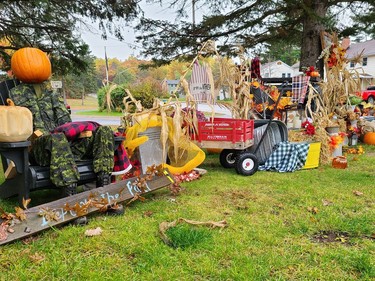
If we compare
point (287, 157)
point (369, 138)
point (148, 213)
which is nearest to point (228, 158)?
point (287, 157)

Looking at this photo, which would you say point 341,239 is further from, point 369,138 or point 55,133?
point 369,138

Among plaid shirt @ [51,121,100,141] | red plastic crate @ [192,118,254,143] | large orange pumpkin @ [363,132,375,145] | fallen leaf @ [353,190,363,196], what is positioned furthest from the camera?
large orange pumpkin @ [363,132,375,145]

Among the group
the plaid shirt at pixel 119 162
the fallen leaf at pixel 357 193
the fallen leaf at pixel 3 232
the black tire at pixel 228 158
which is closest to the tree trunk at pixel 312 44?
the black tire at pixel 228 158

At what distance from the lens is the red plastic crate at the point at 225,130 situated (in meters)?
4.20

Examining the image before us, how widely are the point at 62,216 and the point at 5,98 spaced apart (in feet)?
4.44

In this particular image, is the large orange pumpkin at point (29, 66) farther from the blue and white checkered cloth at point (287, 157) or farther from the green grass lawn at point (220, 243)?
the blue and white checkered cloth at point (287, 157)

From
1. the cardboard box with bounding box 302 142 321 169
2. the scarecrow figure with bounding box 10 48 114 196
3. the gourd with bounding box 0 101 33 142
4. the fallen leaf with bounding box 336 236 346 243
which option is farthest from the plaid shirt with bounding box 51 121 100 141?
the cardboard box with bounding box 302 142 321 169

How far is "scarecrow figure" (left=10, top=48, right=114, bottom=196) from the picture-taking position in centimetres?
266

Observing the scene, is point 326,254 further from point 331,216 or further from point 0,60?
point 0,60

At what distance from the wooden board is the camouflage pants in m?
0.18

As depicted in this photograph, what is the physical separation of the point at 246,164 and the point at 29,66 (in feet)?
9.04

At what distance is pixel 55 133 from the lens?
271cm

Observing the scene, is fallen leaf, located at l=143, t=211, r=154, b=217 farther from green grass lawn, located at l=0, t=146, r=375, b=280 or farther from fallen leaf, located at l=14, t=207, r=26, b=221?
fallen leaf, located at l=14, t=207, r=26, b=221

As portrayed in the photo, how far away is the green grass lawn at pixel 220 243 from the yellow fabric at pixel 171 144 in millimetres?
561
